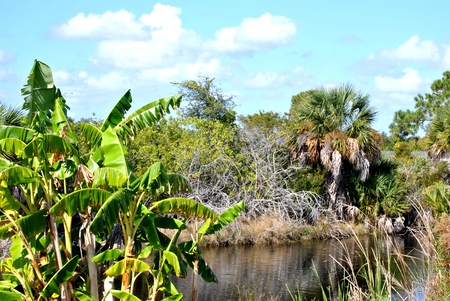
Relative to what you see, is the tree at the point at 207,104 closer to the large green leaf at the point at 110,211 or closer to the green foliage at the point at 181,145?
the green foliage at the point at 181,145

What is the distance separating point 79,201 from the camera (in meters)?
9.84

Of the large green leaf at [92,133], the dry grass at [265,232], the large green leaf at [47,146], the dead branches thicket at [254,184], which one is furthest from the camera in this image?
the dead branches thicket at [254,184]

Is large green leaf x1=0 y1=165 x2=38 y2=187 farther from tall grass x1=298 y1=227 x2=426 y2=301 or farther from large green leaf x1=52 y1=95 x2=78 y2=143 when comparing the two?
tall grass x1=298 y1=227 x2=426 y2=301

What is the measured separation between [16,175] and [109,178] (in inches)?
57.6

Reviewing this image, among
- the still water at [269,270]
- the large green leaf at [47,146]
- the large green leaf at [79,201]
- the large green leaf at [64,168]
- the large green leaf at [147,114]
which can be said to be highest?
the large green leaf at [147,114]

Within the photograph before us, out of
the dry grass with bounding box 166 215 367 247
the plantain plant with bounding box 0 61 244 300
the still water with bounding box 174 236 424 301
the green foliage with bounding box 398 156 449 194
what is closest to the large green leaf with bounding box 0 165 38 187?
the plantain plant with bounding box 0 61 244 300

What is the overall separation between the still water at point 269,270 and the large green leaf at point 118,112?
5.12 m

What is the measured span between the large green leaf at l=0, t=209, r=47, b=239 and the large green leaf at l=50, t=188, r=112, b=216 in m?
0.72

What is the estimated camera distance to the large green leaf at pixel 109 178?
1047cm

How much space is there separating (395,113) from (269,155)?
3494 cm

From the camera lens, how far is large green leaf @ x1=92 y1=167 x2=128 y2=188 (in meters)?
10.5

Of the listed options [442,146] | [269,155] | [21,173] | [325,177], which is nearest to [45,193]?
[21,173]

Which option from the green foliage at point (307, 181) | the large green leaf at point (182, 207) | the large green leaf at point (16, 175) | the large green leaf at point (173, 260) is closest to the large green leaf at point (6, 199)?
the large green leaf at point (16, 175)

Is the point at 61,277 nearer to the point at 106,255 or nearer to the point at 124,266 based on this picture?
the point at 106,255
